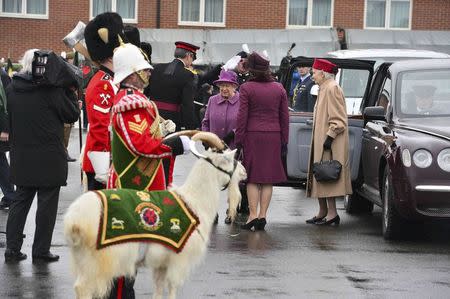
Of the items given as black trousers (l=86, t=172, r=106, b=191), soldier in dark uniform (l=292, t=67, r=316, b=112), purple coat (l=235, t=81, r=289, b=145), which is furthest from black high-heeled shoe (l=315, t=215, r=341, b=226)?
black trousers (l=86, t=172, r=106, b=191)

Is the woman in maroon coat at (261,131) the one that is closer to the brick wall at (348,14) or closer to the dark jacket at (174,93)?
the dark jacket at (174,93)

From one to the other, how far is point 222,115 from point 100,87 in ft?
17.1

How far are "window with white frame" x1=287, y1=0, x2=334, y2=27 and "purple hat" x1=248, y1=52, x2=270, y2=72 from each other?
1062 inches

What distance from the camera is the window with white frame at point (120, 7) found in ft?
129

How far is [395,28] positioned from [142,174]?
32936 mm

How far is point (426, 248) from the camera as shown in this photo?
11891 mm

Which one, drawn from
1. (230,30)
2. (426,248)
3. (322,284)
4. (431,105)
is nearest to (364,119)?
(431,105)

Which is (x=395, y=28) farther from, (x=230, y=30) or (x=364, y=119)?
(x=364, y=119)

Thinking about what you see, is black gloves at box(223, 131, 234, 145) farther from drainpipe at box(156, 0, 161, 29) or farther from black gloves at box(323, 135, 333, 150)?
drainpipe at box(156, 0, 161, 29)

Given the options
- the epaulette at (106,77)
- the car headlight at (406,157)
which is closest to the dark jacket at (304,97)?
the car headlight at (406,157)

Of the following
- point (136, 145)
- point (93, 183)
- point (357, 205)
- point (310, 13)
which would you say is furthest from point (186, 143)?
point (310, 13)

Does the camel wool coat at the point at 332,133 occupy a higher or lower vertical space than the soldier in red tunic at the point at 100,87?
lower

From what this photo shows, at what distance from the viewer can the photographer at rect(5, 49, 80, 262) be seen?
33.8ft

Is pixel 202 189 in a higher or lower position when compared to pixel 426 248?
higher
